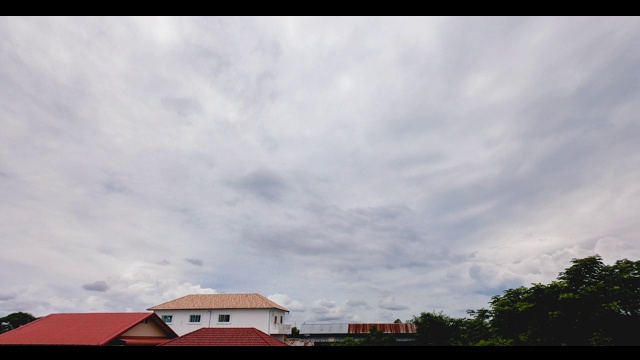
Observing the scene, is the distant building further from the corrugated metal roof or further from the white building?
the white building

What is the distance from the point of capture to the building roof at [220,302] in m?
32.2

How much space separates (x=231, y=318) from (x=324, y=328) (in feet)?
38.2

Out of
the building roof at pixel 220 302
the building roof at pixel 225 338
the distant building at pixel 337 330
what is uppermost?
the building roof at pixel 220 302

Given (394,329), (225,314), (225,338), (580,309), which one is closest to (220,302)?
(225,314)

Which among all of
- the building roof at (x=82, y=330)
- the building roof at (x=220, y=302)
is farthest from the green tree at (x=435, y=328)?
the building roof at (x=82, y=330)

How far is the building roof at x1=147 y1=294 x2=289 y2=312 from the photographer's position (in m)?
32.2

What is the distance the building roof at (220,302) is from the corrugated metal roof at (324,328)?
247 inches

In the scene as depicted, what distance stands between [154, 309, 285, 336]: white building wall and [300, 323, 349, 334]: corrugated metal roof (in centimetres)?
765

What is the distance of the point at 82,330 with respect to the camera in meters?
16.1

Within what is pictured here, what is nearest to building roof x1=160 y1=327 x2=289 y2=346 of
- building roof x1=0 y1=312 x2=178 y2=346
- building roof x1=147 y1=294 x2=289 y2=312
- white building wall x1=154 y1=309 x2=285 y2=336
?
building roof x1=0 y1=312 x2=178 y2=346

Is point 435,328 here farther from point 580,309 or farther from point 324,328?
point 324,328

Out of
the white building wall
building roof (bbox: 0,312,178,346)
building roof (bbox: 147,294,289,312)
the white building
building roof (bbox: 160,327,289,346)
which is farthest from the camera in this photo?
building roof (bbox: 147,294,289,312)

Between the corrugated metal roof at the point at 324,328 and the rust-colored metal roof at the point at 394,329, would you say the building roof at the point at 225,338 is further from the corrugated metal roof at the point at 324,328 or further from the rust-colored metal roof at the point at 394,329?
the corrugated metal roof at the point at 324,328
